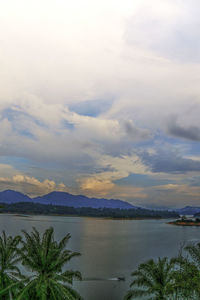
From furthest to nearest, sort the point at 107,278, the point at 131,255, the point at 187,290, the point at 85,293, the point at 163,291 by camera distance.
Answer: the point at 131,255 → the point at 107,278 → the point at 85,293 → the point at 163,291 → the point at 187,290

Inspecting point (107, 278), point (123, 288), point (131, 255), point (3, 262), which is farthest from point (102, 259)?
point (3, 262)

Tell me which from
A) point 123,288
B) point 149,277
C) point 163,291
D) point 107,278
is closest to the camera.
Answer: point 163,291

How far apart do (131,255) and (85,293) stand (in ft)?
142

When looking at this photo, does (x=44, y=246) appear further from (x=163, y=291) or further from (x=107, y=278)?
(x=107, y=278)

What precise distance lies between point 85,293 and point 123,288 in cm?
835

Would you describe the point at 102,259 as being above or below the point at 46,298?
below

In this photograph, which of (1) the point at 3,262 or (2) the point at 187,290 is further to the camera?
(1) the point at 3,262

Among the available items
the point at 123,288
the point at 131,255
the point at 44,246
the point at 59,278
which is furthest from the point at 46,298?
the point at 131,255

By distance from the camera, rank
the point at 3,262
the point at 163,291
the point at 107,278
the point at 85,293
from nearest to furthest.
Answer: the point at 3,262
the point at 163,291
the point at 85,293
the point at 107,278

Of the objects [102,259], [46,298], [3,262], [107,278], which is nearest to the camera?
[46,298]

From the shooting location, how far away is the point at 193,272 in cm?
2570

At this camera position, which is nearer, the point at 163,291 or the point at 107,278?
the point at 163,291

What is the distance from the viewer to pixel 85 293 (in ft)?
162

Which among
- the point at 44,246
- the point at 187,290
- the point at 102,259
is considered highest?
the point at 44,246
